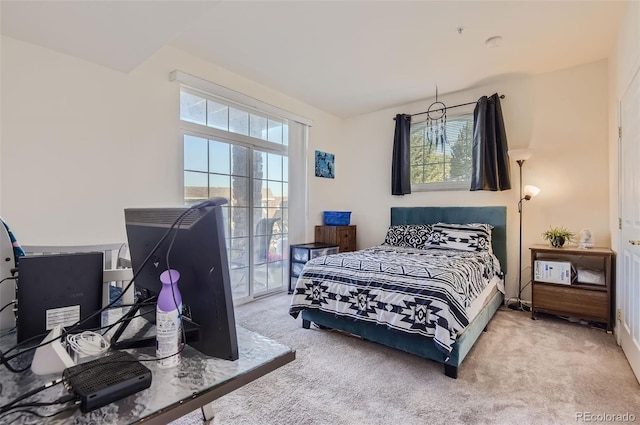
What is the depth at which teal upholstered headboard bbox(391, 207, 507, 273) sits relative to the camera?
372cm

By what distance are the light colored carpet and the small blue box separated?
6.95ft

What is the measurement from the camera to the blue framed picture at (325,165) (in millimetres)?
4684

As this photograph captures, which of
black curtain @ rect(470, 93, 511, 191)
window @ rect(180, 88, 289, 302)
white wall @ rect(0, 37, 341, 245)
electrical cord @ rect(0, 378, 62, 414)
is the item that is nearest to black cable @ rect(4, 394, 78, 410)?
electrical cord @ rect(0, 378, 62, 414)

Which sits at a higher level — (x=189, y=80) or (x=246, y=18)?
(x=246, y=18)

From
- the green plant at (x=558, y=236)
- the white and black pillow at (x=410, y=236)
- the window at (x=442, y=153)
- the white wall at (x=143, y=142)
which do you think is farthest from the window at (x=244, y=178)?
the green plant at (x=558, y=236)

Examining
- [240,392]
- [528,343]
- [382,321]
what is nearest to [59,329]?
[240,392]

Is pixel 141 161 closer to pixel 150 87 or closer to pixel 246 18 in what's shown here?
pixel 150 87

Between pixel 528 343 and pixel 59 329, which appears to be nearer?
pixel 59 329

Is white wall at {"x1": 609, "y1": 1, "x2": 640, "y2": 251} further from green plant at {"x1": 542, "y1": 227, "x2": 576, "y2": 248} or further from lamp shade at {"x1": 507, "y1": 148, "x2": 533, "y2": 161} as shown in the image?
lamp shade at {"x1": 507, "y1": 148, "x2": 533, "y2": 161}

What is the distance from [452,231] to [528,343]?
1.36 m

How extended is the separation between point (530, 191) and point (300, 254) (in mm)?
2721

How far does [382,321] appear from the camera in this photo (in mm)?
2342

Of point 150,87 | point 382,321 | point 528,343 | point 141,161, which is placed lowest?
point 528,343

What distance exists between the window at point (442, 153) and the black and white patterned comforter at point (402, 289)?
129 centimetres
